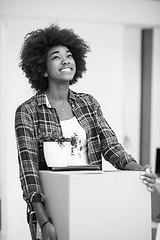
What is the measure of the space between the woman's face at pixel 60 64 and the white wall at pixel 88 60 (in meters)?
2.65

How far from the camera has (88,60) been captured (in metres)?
5.41

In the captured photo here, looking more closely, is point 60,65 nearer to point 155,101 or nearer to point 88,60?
point 88,60

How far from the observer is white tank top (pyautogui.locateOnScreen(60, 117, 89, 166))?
2277mm

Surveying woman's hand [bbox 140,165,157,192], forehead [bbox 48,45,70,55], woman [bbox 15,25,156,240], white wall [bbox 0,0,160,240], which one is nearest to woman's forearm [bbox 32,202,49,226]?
woman [bbox 15,25,156,240]

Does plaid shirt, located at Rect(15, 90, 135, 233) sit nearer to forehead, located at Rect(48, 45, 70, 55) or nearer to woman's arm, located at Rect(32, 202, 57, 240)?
woman's arm, located at Rect(32, 202, 57, 240)

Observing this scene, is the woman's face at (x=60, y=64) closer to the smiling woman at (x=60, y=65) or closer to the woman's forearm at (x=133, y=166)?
the smiling woman at (x=60, y=65)

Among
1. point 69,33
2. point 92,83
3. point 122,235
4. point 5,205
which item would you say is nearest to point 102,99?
point 92,83

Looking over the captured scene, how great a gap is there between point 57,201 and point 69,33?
744mm

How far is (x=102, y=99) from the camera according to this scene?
546 centimetres

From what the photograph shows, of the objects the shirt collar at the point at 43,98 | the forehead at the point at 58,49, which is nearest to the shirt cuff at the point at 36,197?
the shirt collar at the point at 43,98

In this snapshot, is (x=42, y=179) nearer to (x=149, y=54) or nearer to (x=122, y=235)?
(x=122, y=235)

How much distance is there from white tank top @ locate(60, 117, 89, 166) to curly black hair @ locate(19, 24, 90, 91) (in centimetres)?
24

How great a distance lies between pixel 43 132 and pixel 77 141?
0.44 feet

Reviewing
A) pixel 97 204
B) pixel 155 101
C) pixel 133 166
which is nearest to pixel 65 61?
pixel 133 166
